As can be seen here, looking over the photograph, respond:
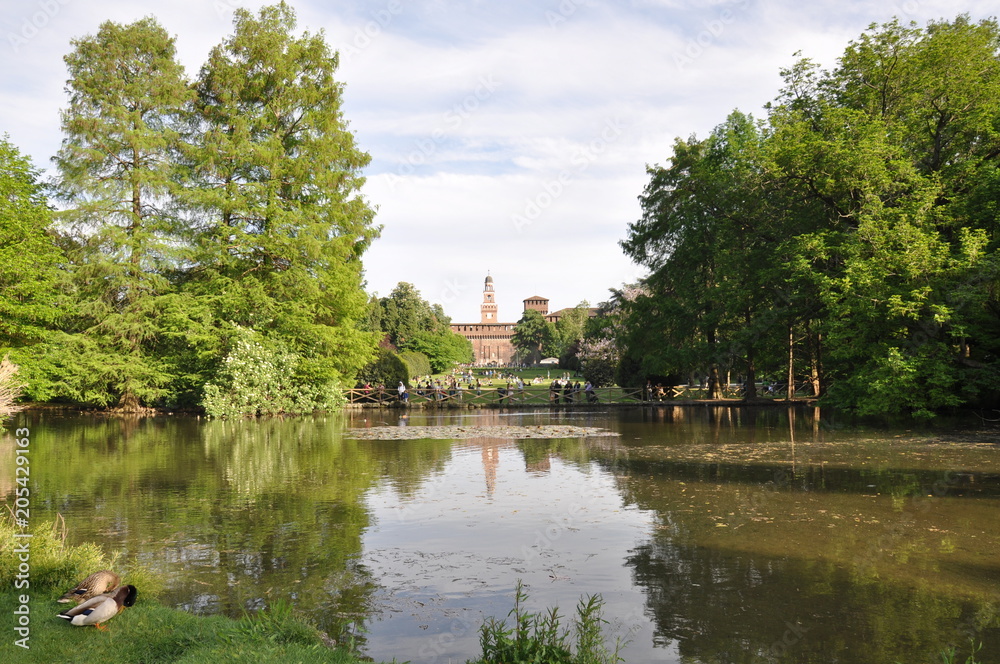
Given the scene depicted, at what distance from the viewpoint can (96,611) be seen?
218 inches

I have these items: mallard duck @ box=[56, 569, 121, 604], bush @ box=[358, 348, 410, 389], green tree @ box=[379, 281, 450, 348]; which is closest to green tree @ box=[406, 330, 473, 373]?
green tree @ box=[379, 281, 450, 348]

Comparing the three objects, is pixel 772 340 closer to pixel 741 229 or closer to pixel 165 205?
pixel 741 229

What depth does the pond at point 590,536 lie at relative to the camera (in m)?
6.07

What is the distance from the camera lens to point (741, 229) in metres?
33.5

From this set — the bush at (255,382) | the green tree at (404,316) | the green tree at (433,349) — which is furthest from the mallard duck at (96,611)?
the green tree at (433,349)

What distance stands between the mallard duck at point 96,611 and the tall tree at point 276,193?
26.1 m

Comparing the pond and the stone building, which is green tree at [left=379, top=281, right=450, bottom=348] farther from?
the stone building

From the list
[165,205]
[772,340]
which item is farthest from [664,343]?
[165,205]

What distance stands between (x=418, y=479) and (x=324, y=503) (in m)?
2.96

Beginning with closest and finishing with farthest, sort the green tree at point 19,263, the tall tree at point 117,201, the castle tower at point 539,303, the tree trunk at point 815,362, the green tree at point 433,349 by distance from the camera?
1. the green tree at point 19,263
2. the tall tree at point 117,201
3. the tree trunk at point 815,362
4. the green tree at point 433,349
5. the castle tower at point 539,303

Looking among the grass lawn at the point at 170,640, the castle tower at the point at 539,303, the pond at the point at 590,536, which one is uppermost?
the castle tower at the point at 539,303

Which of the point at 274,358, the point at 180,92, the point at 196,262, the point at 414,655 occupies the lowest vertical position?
the point at 414,655

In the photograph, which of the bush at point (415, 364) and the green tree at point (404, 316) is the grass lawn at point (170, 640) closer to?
the bush at point (415, 364)

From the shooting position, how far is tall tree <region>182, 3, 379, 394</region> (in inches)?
1218
